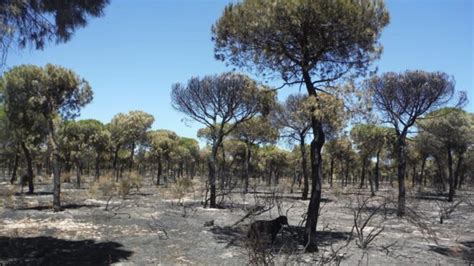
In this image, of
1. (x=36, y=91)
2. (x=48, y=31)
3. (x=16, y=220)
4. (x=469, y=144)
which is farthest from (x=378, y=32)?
(x=469, y=144)

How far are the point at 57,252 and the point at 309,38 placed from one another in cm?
933

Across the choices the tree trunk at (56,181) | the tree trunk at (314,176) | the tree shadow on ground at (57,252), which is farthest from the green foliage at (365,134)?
the tree shadow on ground at (57,252)

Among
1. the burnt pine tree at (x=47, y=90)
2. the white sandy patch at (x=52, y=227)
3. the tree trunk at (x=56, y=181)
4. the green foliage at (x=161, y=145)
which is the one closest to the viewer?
the white sandy patch at (x=52, y=227)

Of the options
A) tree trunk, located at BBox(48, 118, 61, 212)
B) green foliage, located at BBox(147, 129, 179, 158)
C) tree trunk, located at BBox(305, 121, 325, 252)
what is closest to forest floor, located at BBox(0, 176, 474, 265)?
tree trunk, located at BBox(305, 121, 325, 252)

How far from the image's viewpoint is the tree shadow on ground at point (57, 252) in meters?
9.73

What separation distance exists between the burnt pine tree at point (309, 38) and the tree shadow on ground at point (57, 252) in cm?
535

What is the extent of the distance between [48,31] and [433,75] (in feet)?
65.6

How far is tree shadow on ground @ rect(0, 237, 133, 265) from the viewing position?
9.73 m

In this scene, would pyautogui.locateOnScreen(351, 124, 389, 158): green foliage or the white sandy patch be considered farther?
pyautogui.locateOnScreen(351, 124, 389, 158): green foliage

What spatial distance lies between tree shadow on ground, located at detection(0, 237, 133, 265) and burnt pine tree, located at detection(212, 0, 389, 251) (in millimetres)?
5349

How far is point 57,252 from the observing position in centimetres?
1064

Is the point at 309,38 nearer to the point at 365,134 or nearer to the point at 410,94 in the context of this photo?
the point at 410,94

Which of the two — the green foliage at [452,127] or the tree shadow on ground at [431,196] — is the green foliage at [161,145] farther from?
the green foliage at [452,127]

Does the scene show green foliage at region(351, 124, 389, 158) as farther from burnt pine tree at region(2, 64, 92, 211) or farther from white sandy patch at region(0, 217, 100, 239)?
white sandy patch at region(0, 217, 100, 239)
